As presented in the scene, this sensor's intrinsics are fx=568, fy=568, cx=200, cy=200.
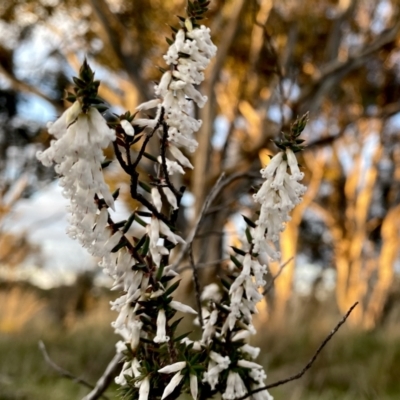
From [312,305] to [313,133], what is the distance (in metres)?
3.56

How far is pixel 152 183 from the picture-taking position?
37.5 inches

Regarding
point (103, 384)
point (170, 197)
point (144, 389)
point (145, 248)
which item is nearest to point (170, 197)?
point (170, 197)

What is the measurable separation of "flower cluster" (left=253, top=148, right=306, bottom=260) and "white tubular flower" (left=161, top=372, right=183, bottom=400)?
25cm

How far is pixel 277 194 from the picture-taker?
91 centimetres

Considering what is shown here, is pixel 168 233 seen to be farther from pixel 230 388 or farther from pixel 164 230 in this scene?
pixel 230 388

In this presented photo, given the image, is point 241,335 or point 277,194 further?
point 241,335

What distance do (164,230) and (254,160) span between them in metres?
4.68

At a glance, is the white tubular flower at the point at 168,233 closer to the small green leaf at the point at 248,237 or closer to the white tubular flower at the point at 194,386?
the small green leaf at the point at 248,237

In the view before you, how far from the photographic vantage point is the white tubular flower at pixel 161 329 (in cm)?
89

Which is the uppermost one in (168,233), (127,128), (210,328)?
(127,128)

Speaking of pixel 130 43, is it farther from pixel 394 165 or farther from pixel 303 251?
pixel 303 251

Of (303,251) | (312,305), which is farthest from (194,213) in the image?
(303,251)

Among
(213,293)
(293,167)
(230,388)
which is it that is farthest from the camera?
(213,293)

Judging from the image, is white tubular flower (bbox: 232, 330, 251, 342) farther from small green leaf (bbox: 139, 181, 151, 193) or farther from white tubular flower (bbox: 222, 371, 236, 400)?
small green leaf (bbox: 139, 181, 151, 193)
